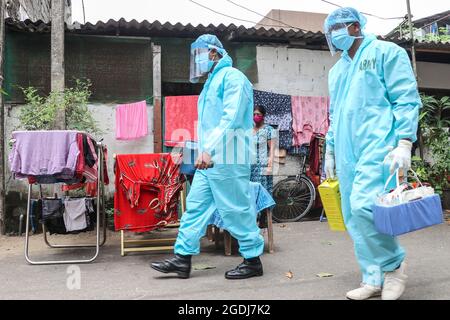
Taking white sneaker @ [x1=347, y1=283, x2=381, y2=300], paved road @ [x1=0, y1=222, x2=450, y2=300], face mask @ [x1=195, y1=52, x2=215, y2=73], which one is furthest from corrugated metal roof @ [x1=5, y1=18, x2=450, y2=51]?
white sneaker @ [x1=347, y1=283, x2=381, y2=300]

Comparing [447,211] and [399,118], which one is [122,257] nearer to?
[399,118]

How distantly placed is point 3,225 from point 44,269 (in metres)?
2.43

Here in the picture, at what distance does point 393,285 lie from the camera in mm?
3031

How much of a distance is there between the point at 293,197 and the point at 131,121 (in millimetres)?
2933

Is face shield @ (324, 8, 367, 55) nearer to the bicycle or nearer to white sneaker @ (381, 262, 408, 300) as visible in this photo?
white sneaker @ (381, 262, 408, 300)

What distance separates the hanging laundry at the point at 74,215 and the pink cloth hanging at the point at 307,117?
13.8 feet

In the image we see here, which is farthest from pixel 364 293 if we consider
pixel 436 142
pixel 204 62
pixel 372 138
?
pixel 436 142

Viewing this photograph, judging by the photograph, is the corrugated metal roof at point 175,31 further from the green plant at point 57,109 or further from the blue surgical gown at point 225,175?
the blue surgical gown at point 225,175

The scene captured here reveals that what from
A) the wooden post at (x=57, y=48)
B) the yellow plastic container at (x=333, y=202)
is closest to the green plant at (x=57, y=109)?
the wooden post at (x=57, y=48)

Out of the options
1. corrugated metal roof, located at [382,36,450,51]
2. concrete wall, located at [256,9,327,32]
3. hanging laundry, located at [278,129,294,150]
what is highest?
concrete wall, located at [256,9,327,32]

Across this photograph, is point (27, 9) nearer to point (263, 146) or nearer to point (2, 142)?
point (2, 142)

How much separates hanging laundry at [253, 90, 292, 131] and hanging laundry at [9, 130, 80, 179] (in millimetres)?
4131

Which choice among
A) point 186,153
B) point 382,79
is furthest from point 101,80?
point 382,79

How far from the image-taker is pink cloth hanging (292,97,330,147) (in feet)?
26.1
